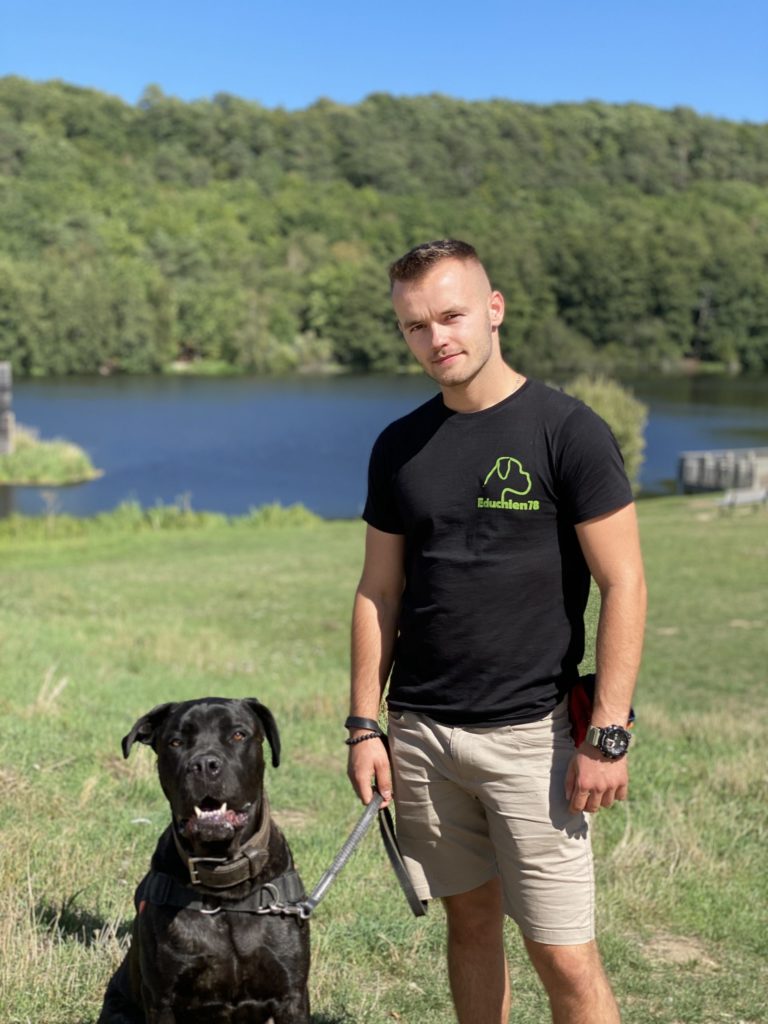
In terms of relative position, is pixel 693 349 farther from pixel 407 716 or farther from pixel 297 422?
pixel 407 716

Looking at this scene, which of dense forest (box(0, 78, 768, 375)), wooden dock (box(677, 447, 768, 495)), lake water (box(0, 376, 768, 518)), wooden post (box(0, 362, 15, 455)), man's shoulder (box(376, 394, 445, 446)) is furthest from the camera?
dense forest (box(0, 78, 768, 375))

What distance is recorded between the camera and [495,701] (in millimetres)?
3070

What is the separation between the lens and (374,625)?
337 cm

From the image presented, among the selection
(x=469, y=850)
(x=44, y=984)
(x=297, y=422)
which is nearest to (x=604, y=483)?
(x=469, y=850)

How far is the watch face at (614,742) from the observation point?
291 cm

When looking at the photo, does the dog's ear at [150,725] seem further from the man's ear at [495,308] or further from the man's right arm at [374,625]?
the man's ear at [495,308]

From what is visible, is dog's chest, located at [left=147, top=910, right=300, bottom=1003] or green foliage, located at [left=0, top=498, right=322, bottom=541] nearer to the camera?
dog's chest, located at [left=147, top=910, right=300, bottom=1003]

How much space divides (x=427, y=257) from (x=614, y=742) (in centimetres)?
139

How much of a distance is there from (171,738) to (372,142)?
643ft

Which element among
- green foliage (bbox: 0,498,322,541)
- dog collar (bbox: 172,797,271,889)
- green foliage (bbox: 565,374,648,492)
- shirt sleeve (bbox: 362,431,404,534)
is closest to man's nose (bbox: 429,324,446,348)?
shirt sleeve (bbox: 362,431,404,534)

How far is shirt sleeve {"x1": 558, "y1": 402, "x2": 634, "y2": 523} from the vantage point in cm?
293

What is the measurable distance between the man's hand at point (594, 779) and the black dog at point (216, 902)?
0.81 metres

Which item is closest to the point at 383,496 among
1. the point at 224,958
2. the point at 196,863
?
the point at 196,863

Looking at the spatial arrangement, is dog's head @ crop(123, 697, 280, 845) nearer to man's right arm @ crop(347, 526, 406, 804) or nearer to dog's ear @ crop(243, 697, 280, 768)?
dog's ear @ crop(243, 697, 280, 768)
